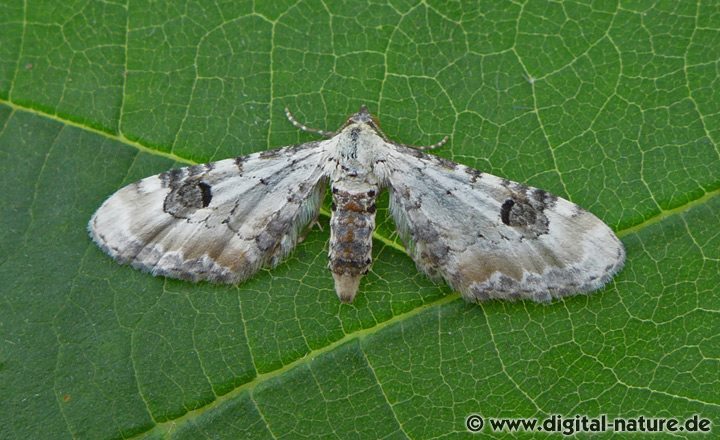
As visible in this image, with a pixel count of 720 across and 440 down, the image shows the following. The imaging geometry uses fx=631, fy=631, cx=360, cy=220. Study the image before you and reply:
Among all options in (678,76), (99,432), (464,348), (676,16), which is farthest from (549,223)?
(99,432)

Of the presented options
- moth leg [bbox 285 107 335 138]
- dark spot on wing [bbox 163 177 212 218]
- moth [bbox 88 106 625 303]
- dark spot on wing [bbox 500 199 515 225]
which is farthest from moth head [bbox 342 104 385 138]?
dark spot on wing [bbox 163 177 212 218]

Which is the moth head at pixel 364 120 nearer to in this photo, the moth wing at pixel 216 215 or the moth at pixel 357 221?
the moth at pixel 357 221

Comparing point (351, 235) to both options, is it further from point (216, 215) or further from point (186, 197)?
point (186, 197)

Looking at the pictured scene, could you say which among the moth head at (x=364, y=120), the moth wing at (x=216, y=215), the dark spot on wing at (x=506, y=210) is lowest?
the moth wing at (x=216, y=215)

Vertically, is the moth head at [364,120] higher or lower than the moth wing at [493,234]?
higher

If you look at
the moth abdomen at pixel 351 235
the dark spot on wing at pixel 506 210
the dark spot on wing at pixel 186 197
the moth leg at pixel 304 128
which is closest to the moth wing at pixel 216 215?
the dark spot on wing at pixel 186 197

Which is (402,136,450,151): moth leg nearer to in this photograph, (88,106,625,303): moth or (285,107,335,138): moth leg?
(88,106,625,303): moth
